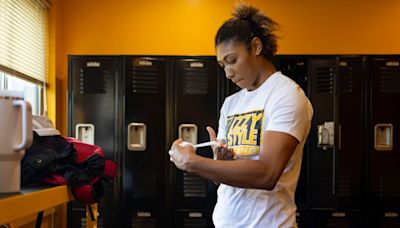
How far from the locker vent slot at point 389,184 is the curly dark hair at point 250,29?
2158 millimetres

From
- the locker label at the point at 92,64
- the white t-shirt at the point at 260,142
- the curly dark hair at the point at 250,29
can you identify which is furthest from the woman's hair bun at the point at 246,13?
the locker label at the point at 92,64

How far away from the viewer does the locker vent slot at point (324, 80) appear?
10.4 ft

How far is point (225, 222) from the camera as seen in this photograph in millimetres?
1380

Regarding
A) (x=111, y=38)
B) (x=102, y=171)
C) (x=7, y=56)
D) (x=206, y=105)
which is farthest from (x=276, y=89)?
(x=111, y=38)

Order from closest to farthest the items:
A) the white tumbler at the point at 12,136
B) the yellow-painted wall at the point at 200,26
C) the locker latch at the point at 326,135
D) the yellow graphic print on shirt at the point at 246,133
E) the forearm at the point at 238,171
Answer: the white tumbler at the point at 12,136, the forearm at the point at 238,171, the yellow graphic print on shirt at the point at 246,133, the locker latch at the point at 326,135, the yellow-painted wall at the point at 200,26

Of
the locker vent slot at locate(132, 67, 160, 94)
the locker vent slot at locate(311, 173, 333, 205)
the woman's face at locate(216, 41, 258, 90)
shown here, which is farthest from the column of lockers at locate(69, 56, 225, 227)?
the woman's face at locate(216, 41, 258, 90)

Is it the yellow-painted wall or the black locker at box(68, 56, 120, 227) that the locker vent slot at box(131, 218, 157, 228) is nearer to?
the black locker at box(68, 56, 120, 227)

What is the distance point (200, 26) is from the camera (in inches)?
150

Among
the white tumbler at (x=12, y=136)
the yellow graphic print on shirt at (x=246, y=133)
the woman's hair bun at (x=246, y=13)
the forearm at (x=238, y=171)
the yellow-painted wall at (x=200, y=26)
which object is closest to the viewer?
the white tumbler at (x=12, y=136)

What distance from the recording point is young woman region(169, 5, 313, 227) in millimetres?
1217

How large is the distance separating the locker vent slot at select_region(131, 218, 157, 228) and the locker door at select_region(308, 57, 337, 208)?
45.8 inches

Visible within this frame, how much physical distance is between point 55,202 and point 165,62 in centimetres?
209

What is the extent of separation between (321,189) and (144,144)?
1339 millimetres

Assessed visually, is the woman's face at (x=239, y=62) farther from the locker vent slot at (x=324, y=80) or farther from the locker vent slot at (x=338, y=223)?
the locker vent slot at (x=338, y=223)
